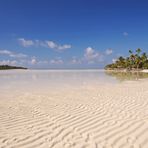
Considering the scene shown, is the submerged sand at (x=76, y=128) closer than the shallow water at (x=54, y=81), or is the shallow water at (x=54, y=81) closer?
the submerged sand at (x=76, y=128)

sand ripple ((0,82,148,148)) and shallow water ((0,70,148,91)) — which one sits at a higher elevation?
shallow water ((0,70,148,91))

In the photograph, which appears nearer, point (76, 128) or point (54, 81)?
point (76, 128)

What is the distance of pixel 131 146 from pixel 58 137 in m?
1.90

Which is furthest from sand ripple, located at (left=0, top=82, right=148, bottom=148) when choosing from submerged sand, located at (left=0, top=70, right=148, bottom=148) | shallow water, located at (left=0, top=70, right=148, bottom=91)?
shallow water, located at (left=0, top=70, right=148, bottom=91)

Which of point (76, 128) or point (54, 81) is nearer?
point (76, 128)

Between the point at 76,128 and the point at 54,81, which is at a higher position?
the point at 54,81

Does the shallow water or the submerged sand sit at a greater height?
the shallow water

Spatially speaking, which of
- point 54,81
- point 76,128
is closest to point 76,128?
point 76,128

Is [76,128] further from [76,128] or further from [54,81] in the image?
[54,81]

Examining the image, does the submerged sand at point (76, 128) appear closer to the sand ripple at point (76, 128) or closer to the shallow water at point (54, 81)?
the sand ripple at point (76, 128)

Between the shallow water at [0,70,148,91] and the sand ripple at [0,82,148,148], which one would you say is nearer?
the sand ripple at [0,82,148,148]

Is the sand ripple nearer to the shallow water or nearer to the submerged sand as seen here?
the submerged sand

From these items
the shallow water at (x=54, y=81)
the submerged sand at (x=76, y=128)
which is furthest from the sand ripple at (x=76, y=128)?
the shallow water at (x=54, y=81)

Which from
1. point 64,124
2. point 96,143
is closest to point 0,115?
point 64,124
